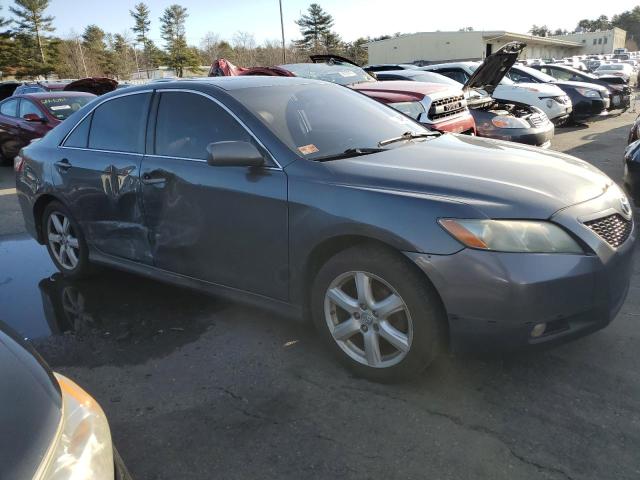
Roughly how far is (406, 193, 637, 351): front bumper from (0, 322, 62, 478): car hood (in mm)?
1664

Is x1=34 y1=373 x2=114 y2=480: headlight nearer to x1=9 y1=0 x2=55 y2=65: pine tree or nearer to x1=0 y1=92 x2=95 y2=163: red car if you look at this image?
x1=0 y1=92 x2=95 y2=163: red car

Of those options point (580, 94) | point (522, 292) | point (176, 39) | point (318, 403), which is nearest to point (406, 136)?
point (522, 292)

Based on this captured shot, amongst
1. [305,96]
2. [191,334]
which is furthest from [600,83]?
[191,334]

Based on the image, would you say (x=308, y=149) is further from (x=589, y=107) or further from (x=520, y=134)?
(x=589, y=107)

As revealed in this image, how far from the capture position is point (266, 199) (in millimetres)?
3146

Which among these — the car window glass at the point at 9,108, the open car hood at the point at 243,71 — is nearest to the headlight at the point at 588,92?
the open car hood at the point at 243,71

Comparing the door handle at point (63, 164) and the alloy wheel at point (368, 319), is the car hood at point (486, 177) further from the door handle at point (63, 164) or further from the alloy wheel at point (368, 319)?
the door handle at point (63, 164)

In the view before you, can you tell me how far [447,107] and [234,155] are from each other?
4712mm

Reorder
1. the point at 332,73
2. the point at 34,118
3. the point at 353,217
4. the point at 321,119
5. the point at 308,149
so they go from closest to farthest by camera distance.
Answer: the point at 353,217, the point at 308,149, the point at 321,119, the point at 332,73, the point at 34,118

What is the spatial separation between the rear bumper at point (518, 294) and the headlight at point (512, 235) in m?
0.04

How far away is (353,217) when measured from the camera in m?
2.79

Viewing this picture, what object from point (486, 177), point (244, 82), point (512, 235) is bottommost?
point (512, 235)

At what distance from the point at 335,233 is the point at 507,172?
0.97m

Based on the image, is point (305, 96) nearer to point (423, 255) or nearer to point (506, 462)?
point (423, 255)
